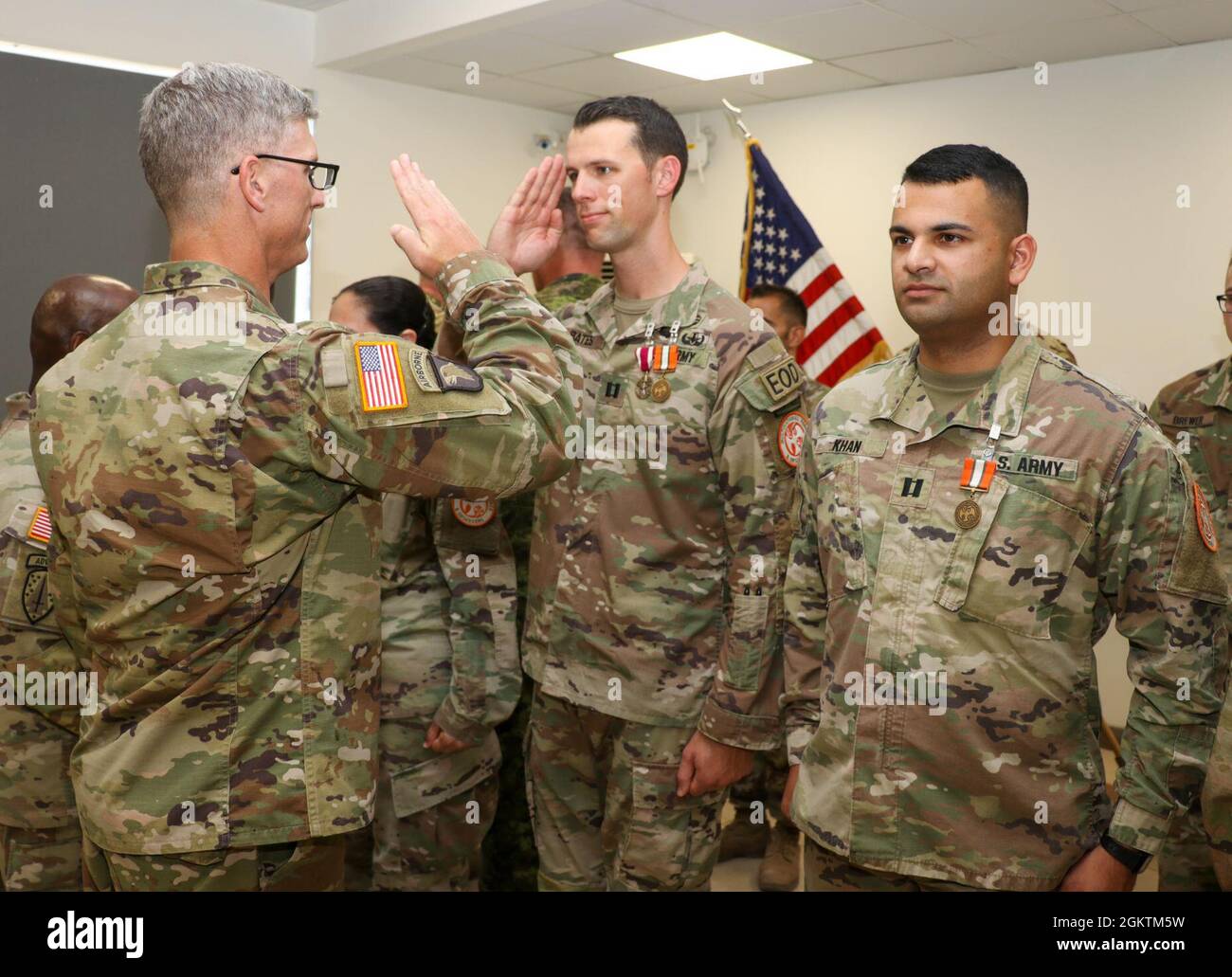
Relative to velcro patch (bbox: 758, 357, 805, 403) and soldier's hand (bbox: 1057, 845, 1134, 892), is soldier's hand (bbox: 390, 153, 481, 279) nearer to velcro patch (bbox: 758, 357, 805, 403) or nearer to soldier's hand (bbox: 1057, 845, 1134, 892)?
velcro patch (bbox: 758, 357, 805, 403)

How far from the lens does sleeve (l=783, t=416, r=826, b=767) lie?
192 cm

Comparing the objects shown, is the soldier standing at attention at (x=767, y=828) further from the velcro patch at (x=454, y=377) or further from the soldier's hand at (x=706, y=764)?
the velcro patch at (x=454, y=377)

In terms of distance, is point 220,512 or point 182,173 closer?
point 220,512

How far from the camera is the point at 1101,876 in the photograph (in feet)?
5.25

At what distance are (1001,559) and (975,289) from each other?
426 millimetres

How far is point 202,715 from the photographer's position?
1.44 meters

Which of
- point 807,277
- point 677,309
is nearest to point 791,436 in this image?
point 677,309

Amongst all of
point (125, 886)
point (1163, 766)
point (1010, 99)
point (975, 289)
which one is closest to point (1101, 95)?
point (1010, 99)

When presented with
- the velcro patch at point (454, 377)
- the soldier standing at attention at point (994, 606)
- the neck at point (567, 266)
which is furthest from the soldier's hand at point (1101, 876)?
the neck at point (567, 266)

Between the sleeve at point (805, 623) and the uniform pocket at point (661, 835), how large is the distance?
0.36 meters

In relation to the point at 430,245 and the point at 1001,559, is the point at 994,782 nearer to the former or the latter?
Answer: the point at 1001,559

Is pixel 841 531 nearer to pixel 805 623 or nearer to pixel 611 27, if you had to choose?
pixel 805 623

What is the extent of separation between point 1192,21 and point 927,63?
1.20m

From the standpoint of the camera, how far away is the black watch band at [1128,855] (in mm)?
1587
